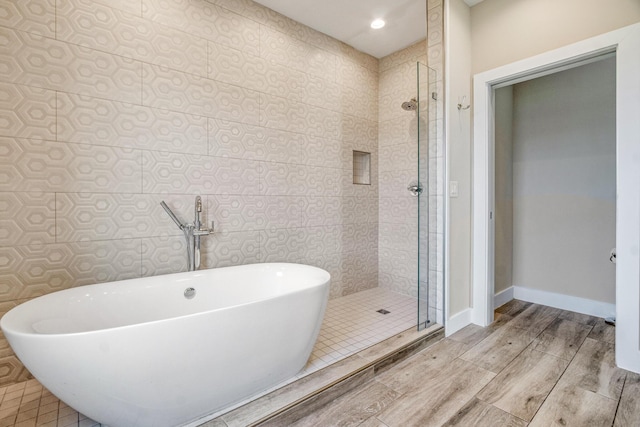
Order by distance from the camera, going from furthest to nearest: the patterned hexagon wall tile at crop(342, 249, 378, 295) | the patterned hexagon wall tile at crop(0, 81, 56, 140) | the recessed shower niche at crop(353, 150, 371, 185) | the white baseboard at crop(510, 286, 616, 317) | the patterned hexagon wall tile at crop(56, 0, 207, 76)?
the recessed shower niche at crop(353, 150, 371, 185) < the patterned hexagon wall tile at crop(342, 249, 378, 295) < the white baseboard at crop(510, 286, 616, 317) < the patterned hexagon wall tile at crop(56, 0, 207, 76) < the patterned hexagon wall tile at crop(0, 81, 56, 140)

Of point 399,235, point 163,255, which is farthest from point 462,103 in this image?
point 163,255

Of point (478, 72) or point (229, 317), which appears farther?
point (478, 72)

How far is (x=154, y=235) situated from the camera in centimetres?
200

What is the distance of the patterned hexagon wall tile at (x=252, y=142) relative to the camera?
2.26 metres

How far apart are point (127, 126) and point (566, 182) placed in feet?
12.2

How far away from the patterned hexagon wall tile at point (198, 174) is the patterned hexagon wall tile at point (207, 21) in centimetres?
89

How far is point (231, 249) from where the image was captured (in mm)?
2363

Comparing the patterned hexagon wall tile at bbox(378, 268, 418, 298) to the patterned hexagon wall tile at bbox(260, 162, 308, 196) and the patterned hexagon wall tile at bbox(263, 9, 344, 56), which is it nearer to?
the patterned hexagon wall tile at bbox(260, 162, 308, 196)

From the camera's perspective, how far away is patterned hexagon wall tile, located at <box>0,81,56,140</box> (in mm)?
1557

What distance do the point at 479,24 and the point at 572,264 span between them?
7.68 feet

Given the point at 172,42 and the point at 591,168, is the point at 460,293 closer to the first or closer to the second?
the point at 591,168

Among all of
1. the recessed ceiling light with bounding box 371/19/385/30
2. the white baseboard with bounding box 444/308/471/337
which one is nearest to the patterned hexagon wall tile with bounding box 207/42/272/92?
the recessed ceiling light with bounding box 371/19/385/30

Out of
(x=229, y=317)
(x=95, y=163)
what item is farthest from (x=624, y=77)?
(x=95, y=163)

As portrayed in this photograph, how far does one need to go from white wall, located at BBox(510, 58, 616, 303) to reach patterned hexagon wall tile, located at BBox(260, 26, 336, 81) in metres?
2.00
